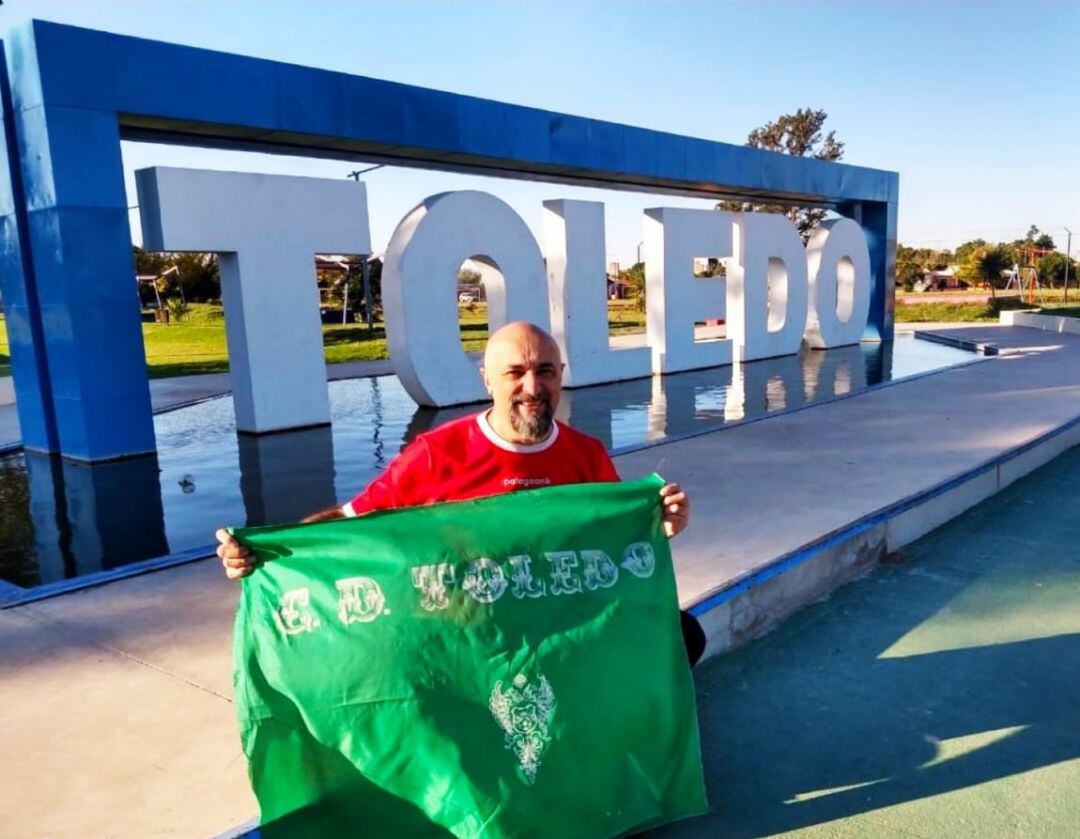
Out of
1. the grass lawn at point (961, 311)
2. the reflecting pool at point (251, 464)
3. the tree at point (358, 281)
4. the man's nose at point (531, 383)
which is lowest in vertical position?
the grass lawn at point (961, 311)

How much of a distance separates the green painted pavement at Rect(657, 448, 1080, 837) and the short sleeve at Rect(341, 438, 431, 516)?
131 centimetres

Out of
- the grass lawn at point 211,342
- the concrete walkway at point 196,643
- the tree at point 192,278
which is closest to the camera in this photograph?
the concrete walkway at point 196,643

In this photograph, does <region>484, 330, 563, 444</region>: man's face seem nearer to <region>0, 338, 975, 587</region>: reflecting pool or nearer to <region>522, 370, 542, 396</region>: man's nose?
<region>522, 370, 542, 396</region>: man's nose

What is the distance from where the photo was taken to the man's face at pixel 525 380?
2672 millimetres

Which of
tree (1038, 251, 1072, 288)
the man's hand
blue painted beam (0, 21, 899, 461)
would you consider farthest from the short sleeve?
tree (1038, 251, 1072, 288)

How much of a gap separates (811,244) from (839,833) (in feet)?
59.3

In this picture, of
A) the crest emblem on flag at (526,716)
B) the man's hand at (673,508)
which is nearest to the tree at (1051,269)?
the man's hand at (673,508)

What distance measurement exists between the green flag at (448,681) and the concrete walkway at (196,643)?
364 mm

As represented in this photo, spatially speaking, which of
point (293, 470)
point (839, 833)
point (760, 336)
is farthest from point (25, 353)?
point (760, 336)

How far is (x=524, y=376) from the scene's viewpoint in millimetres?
2678

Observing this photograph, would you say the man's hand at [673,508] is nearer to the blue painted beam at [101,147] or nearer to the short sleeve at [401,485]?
the short sleeve at [401,485]

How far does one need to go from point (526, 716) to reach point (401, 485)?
0.80 meters

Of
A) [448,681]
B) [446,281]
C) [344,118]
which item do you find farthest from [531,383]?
[446,281]

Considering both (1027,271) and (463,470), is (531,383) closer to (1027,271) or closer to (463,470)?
(463,470)
